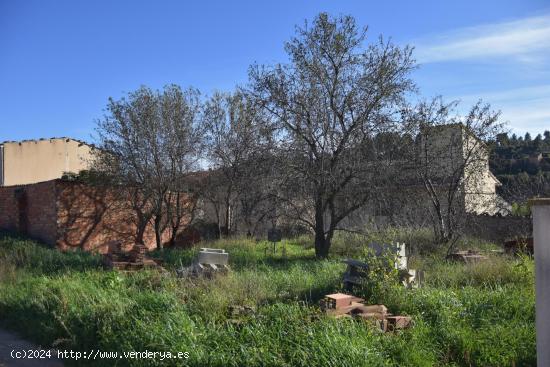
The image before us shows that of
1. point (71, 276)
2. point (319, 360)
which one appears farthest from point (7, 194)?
point (319, 360)

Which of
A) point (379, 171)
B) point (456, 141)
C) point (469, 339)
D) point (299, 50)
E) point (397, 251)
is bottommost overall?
point (469, 339)

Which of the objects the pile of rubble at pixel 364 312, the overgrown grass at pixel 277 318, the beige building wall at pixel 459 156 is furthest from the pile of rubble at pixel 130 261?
the beige building wall at pixel 459 156

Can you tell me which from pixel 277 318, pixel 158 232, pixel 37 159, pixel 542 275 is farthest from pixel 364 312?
pixel 37 159

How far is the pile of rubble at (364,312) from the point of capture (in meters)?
5.73

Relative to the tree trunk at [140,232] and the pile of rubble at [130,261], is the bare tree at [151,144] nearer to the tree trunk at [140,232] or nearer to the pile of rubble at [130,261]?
the tree trunk at [140,232]

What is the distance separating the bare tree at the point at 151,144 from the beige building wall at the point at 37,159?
20.3 ft

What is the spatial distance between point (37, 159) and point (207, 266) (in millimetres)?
18095

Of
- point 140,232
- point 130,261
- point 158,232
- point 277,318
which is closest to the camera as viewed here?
point 277,318

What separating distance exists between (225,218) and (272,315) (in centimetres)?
1491

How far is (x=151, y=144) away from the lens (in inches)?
632

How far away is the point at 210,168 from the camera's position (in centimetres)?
1897

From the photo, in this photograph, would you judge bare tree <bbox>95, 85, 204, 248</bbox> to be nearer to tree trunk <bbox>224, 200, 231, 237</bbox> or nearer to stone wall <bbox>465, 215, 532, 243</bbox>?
tree trunk <bbox>224, 200, 231, 237</bbox>

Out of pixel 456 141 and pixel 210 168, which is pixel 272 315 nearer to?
pixel 456 141

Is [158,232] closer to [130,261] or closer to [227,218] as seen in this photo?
[227,218]
